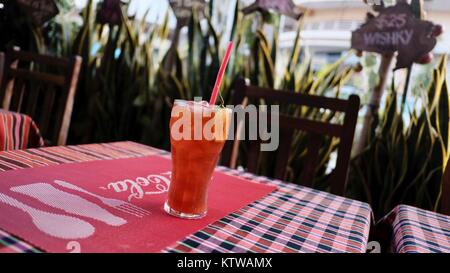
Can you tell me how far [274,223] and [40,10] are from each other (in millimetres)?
2313

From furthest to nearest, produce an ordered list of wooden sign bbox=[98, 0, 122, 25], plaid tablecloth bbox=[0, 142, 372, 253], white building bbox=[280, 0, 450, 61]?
wooden sign bbox=[98, 0, 122, 25]
white building bbox=[280, 0, 450, 61]
plaid tablecloth bbox=[0, 142, 372, 253]

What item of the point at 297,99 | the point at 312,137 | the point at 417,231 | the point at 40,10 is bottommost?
the point at 417,231

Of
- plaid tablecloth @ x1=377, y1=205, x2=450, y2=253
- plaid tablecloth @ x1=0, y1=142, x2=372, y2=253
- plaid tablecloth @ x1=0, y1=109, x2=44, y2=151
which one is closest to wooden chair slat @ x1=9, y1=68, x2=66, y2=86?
plaid tablecloth @ x1=0, y1=109, x2=44, y2=151

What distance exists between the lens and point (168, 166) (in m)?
0.95

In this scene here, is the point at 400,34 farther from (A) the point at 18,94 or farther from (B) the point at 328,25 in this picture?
(A) the point at 18,94

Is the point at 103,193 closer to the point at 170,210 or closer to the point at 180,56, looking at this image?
the point at 170,210

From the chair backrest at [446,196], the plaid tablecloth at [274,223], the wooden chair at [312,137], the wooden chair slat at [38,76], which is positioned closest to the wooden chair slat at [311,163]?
the wooden chair at [312,137]

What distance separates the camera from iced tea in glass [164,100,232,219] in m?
0.61

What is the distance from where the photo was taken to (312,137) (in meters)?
1.23

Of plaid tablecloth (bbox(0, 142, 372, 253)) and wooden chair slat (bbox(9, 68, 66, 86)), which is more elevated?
wooden chair slat (bbox(9, 68, 66, 86))

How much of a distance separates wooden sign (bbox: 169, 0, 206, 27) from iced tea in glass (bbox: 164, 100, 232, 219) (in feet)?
5.29

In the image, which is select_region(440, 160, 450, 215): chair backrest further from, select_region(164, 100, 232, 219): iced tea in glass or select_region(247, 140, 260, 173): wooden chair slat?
select_region(164, 100, 232, 219): iced tea in glass

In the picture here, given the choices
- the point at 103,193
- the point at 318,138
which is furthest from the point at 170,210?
the point at 318,138

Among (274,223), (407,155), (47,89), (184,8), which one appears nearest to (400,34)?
(407,155)
